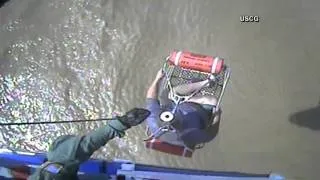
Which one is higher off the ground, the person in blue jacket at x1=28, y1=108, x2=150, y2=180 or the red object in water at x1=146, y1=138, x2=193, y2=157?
the person in blue jacket at x1=28, y1=108, x2=150, y2=180

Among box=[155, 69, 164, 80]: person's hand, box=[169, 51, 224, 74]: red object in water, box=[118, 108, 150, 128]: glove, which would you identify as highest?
box=[169, 51, 224, 74]: red object in water

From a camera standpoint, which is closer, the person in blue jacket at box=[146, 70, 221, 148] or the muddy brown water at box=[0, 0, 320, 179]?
the person in blue jacket at box=[146, 70, 221, 148]

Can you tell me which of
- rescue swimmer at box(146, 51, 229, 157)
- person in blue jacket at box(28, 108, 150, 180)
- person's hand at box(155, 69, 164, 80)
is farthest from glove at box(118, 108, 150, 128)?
person's hand at box(155, 69, 164, 80)

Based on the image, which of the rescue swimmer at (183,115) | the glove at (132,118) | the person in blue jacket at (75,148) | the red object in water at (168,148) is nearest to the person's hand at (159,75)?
the rescue swimmer at (183,115)

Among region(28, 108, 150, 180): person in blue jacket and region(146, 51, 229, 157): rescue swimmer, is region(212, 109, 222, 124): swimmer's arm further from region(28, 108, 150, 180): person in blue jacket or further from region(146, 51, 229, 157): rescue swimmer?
region(28, 108, 150, 180): person in blue jacket

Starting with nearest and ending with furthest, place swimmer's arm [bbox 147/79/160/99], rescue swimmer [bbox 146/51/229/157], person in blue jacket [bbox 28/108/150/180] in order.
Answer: person in blue jacket [bbox 28/108/150/180]
rescue swimmer [bbox 146/51/229/157]
swimmer's arm [bbox 147/79/160/99]


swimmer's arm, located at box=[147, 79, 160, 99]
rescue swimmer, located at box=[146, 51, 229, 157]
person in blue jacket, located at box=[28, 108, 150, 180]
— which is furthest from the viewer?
swimmer's arm, located at box=[147, 79, 160, 99]

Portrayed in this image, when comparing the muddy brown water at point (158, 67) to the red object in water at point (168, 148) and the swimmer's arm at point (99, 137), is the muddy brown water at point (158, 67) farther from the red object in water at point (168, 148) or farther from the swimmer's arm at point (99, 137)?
the swimmer's arm at point (99, 137)

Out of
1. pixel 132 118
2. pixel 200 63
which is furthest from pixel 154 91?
pixel 132 118

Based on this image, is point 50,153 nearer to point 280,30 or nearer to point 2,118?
point 2,118

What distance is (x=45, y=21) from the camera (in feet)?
7.59

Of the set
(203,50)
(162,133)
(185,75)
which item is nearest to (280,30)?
(203,50)

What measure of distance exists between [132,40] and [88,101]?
310mm

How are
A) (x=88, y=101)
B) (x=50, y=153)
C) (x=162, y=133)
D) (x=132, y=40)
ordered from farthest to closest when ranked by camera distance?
(x=132, y=40) → (x=88, y=101) → (x=162, y=133) → (x=50, y=153)
